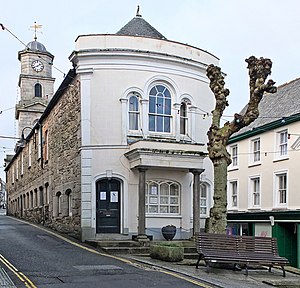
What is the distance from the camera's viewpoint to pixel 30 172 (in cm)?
3425

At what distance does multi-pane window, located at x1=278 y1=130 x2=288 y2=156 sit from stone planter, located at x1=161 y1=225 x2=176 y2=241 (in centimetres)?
1046

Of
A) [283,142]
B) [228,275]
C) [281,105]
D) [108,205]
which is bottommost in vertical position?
[228,275]

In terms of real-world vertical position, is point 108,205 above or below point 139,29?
below

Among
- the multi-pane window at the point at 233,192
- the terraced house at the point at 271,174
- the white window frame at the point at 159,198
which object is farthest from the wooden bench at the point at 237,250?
the multi-pane window at the point at 233,192

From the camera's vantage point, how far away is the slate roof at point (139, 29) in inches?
840

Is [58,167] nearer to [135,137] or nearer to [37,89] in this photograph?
[135,137]

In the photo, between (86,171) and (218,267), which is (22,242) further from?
(218,267)

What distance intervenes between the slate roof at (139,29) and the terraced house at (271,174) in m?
8.26

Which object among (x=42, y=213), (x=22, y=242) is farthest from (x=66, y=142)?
(x=42, y=213)

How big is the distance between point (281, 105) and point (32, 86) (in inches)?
1497

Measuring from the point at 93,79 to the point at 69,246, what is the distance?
Result: 6317 mm

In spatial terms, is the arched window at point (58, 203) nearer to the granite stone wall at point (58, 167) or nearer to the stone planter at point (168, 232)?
the granite stone wall at point (58, 167)

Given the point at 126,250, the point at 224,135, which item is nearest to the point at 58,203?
the point at 126,250

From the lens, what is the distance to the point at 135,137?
19203mm
